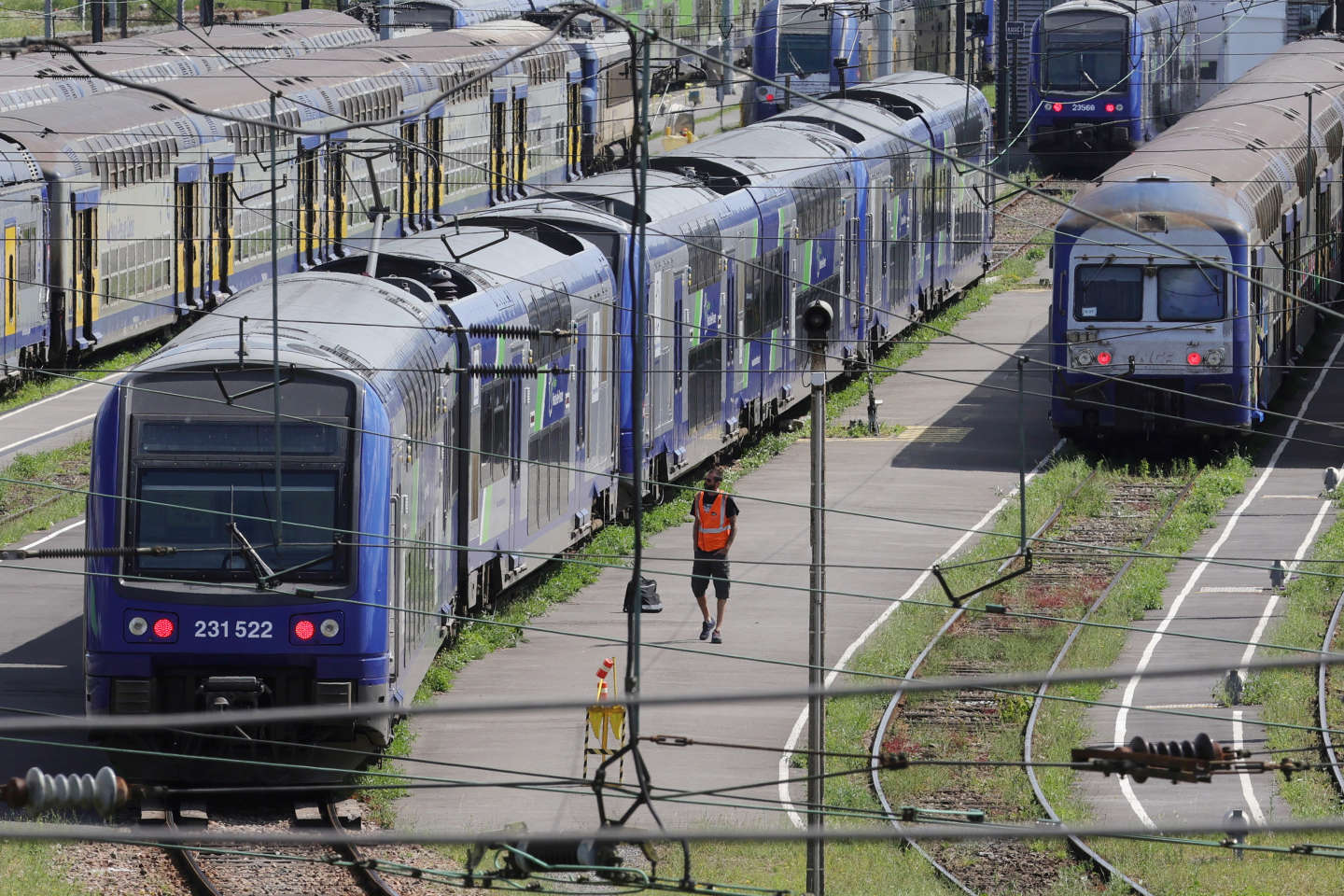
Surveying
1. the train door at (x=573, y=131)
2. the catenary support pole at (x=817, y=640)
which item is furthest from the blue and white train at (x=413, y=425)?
the train door at (x=573, y=131)

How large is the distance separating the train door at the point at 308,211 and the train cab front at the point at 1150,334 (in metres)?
12.5

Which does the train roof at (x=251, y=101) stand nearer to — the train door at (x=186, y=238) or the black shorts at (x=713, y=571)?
the train door at (x=186, y=238)

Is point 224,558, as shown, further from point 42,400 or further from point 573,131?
point 573,131

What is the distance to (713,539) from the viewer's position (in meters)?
19.0

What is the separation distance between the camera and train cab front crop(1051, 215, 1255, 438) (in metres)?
25.6

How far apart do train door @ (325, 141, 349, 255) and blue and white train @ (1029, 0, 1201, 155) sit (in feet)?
66.5

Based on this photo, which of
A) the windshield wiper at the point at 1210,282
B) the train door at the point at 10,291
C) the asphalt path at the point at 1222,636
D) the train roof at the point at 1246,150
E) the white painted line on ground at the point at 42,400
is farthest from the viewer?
the white painted line on ground at the point at 42,400

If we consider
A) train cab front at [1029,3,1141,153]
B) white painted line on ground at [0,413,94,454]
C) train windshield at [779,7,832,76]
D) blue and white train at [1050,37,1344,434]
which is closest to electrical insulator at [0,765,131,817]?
blue and white train at [1050,37,1344,434]

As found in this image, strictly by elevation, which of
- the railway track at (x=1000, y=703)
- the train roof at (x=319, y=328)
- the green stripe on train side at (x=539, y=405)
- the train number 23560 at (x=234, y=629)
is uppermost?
the train roof at (x=319, y=328)

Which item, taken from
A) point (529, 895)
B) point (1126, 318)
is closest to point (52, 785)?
point (529, 895)

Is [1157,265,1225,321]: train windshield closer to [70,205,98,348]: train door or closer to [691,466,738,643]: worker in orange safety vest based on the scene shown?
[691,466,738,643]: worker in orange safety vest

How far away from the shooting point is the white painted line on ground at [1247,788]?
14.6m

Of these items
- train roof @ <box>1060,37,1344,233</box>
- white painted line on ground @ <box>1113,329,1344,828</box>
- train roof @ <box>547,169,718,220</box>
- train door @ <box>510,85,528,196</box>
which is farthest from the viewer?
train door @ <box>510,85,528,196</box>

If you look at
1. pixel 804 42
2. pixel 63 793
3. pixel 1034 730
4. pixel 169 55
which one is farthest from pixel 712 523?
pixel 804 42
